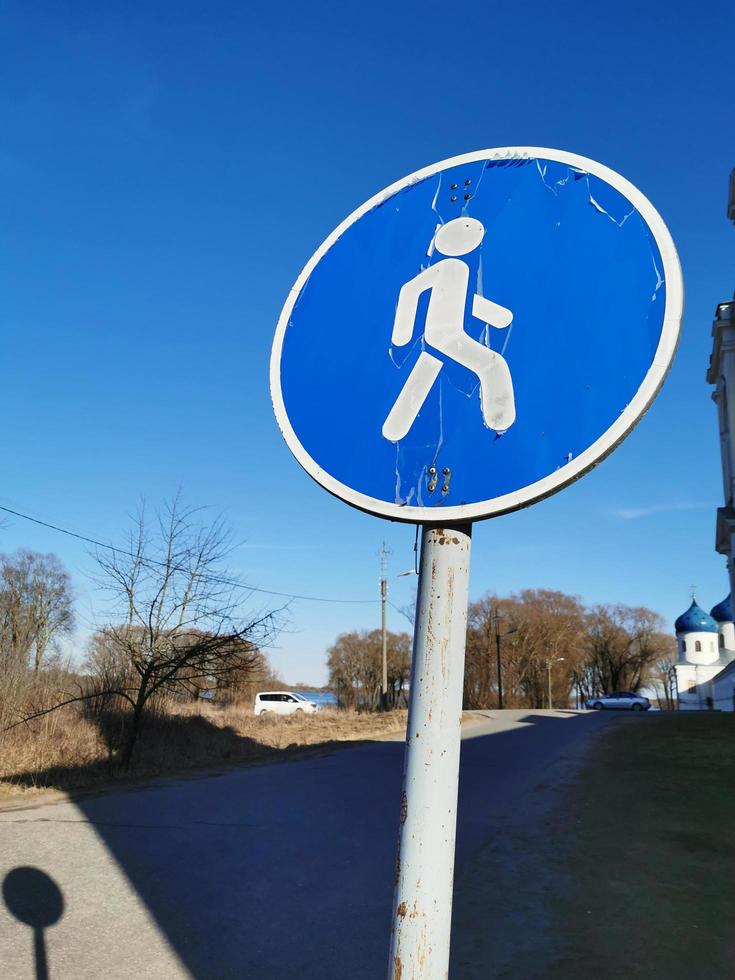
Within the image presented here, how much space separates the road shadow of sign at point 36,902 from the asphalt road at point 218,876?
0.04 feet

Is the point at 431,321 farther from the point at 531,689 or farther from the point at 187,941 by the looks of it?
the point at 531,689

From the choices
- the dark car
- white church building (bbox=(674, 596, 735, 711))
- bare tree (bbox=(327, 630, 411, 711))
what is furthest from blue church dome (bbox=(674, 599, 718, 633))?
bare tree (bbox=(327, 630, 411, 711))

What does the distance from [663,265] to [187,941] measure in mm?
4582

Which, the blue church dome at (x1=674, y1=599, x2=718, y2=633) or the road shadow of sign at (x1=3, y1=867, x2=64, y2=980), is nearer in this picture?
the road shadow of sign at (x1=3, y1=867, x2=64, y2=980)

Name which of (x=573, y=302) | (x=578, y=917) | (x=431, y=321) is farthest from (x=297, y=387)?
(x=578, y=917)

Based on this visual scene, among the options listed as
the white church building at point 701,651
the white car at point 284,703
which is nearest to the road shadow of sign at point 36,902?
the white car at point 284,703

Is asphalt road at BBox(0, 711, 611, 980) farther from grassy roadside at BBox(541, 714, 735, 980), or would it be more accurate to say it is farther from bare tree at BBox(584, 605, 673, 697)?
bare tree at BBox(584, 605, 673, 697)

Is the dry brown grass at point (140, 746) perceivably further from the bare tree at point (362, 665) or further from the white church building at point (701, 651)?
the white church building at point (701, 651)

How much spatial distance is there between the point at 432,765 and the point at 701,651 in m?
68.0

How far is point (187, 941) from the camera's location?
4410 mm

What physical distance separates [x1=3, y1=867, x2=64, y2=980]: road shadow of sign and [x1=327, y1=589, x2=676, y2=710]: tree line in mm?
48233

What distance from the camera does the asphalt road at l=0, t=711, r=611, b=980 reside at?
4.17 m

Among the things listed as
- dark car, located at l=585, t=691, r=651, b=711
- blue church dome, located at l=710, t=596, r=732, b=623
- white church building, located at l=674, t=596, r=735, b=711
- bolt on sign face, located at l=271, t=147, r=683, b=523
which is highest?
blue church dome, located at l=710, t=596, r=732, b=623

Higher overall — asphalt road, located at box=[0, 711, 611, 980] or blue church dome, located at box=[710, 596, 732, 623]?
blue church dome, located at box=[710, 596, 732, 623]
